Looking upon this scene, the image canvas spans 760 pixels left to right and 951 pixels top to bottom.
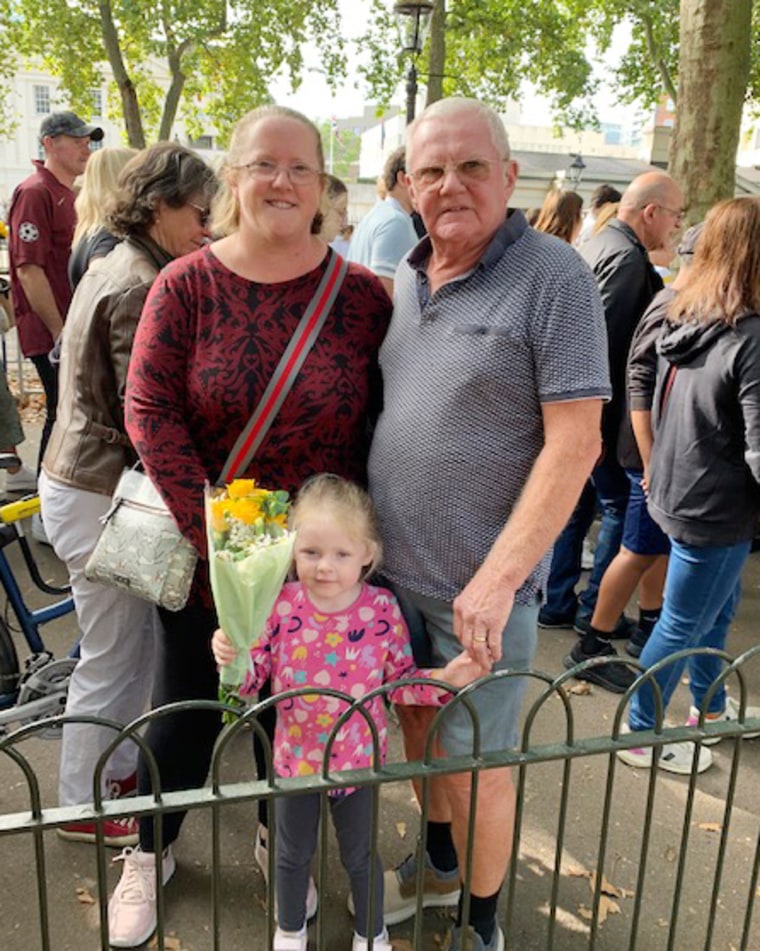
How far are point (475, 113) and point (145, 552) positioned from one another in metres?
1.28

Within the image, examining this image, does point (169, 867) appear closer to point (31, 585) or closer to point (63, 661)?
point (63, 661)

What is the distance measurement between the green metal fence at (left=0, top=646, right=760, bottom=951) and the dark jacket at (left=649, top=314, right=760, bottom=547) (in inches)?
29.1

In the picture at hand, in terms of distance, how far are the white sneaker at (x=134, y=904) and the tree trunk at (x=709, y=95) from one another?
5940mm

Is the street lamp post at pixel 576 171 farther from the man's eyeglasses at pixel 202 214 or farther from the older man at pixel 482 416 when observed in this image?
the older man at pixel 482 416

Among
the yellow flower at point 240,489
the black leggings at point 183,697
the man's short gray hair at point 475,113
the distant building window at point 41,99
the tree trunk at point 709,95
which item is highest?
the distant building window at point 41,99

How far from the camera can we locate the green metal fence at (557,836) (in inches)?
61.6

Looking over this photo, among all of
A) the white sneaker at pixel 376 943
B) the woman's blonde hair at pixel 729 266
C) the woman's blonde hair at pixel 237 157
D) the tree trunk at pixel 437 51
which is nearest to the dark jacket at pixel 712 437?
the woman's blonde hair at pixel 729 266

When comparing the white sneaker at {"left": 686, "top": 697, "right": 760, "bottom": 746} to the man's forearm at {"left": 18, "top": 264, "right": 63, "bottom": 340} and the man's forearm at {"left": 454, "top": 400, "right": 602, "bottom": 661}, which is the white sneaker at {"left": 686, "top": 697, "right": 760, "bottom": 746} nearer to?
the man's forearm at {"left": 454, "top": 400, "right": 602, "bottom": 661}

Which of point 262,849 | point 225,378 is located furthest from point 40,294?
point 262,849

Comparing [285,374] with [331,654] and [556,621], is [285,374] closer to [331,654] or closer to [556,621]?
[331,654]

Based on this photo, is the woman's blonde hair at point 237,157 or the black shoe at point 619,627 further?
the black shoe at point 619,627

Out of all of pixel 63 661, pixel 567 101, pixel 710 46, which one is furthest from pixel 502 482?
pixel 567 101

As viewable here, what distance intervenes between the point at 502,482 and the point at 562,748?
22.5 inches

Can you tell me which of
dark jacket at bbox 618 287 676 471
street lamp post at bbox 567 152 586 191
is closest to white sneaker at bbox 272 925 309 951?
dark jacket at bbox 618 287 676 471
